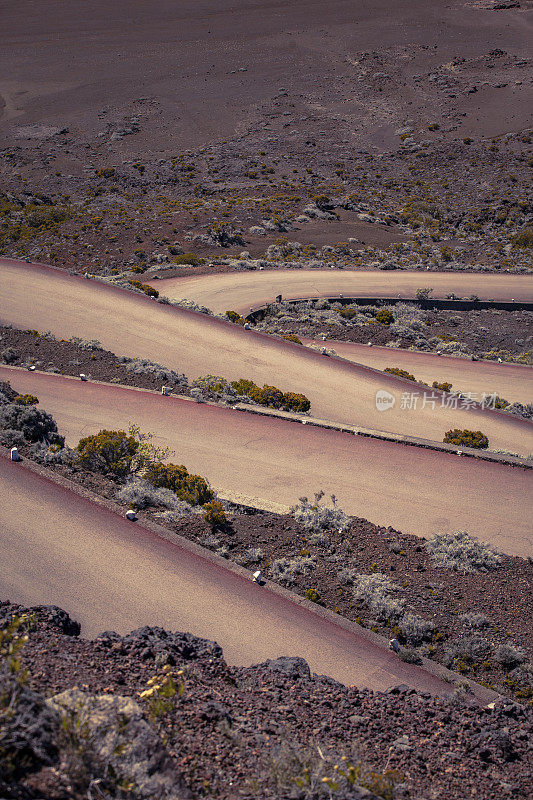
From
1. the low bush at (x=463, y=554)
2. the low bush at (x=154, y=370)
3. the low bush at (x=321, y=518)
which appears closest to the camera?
the low bush at (x=463, y=554)

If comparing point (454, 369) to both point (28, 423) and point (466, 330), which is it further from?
point (28, 423)

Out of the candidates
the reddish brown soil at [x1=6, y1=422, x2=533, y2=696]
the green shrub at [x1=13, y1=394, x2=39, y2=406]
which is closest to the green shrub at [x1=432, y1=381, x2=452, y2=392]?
the reddish brown soil at [x1=6, y1=422, x2=533, y2=696]

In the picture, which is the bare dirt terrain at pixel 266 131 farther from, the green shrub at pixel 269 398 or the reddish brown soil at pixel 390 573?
the reddish brown soil at pixel 390 573

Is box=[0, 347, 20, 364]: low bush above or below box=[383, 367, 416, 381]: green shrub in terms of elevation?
above

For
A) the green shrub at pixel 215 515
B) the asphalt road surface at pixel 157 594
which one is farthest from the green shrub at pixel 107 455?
the green shrub at pixel 215 515

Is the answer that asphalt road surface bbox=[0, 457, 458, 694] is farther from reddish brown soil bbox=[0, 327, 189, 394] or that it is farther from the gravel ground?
reddish brown soil bbox=[0, 327, 189, 394]

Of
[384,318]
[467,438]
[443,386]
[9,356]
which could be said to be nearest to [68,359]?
[9,356]
